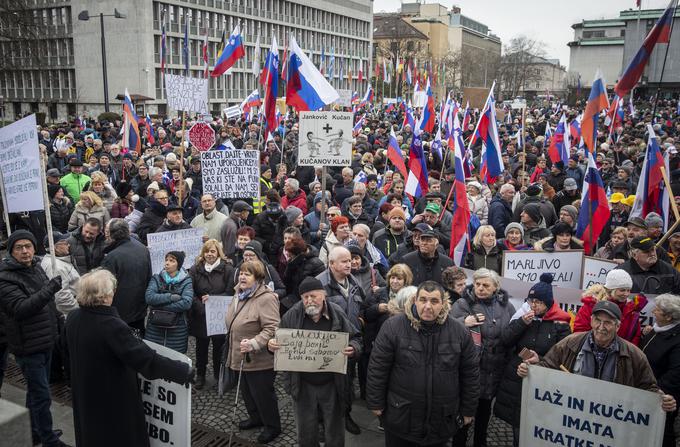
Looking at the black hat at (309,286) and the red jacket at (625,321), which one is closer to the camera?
the black hat at (309,286)

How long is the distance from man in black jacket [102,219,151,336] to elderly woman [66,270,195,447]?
1.94 meters

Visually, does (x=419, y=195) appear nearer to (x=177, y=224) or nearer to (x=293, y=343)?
(x=177, y=224)

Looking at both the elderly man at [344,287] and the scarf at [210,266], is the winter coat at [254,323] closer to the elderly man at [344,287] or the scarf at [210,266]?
the elderly man at [344,287]

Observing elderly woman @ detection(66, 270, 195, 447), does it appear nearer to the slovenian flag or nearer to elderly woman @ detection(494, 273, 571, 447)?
elderly woman @ detection(494, 273, 571, 447)

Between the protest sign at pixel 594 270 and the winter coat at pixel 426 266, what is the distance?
5.27ft

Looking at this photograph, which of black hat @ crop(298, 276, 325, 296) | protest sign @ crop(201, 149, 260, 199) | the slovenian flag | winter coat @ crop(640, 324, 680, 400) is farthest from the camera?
the slovenian flag

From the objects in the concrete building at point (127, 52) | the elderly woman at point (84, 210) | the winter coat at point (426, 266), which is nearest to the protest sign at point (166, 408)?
the winter coat at point (426, 266)

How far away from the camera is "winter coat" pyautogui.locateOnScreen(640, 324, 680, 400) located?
421 centimetres

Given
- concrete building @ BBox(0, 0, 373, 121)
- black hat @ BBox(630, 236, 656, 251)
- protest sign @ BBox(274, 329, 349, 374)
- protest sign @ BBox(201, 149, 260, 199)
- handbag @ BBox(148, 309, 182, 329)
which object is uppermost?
concrete building @ BBox(0, 0, 373, 121)

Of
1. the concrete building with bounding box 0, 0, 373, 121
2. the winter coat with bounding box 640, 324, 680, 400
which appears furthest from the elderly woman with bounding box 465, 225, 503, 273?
the concrete building with bounding box 0, 0, 373, 121

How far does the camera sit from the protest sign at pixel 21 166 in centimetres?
552

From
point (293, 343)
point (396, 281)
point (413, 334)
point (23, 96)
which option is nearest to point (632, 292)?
point (396, 281)

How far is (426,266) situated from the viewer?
18.8 ft

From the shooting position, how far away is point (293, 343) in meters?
4.34
